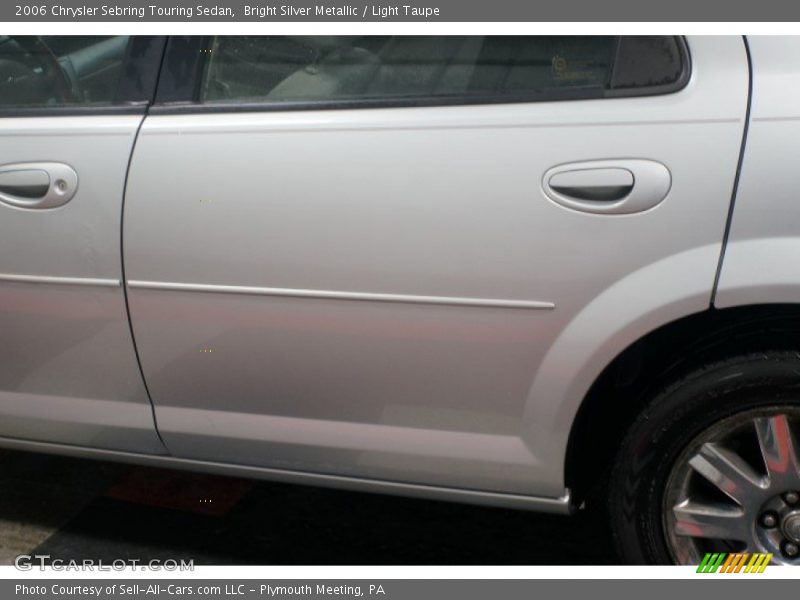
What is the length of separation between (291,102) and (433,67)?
1.03 feet

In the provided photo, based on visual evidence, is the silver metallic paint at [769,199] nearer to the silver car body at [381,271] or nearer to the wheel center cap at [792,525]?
the silver car body at [381,271]

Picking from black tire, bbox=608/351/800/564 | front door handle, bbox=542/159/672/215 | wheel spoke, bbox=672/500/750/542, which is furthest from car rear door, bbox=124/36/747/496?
wheel spoke, bbox=672/500/750/542

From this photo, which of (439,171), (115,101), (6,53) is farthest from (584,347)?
(6,53)

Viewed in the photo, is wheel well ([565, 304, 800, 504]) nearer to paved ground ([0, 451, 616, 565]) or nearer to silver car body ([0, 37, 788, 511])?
silver car body ([0, 37, 788, 511])

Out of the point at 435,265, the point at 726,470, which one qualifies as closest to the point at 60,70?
the point at 435,265

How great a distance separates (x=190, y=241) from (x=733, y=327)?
114 cm

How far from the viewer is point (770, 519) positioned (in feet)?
6.98

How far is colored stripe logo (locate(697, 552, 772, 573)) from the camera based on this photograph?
84.8 inches

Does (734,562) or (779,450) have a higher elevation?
(779,450)

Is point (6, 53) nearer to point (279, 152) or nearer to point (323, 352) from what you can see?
point (279, 152)

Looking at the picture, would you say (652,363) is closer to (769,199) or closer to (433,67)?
(769,199)

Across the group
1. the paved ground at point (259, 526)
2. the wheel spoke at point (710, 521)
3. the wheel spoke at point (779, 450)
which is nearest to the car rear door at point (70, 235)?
the paved ground at point (259, 526)

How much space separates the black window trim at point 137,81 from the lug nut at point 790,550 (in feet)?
5.43

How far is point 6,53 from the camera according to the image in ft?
8.44
